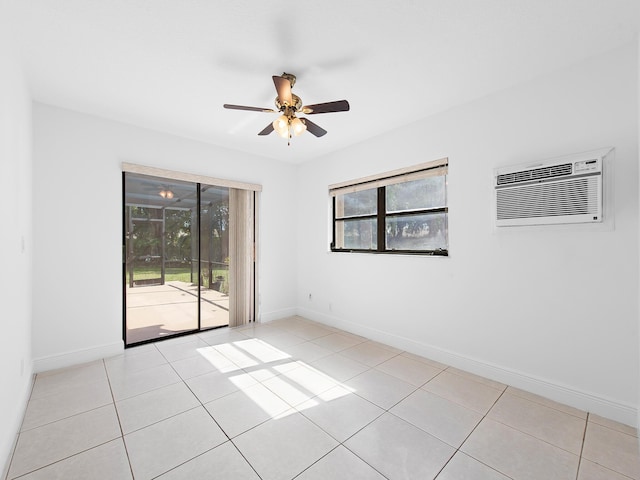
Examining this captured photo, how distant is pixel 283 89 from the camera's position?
6.88ft

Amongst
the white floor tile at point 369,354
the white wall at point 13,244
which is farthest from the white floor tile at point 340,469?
the white wall at point 13,244

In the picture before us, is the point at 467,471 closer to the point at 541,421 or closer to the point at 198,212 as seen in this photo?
the point at 541,421

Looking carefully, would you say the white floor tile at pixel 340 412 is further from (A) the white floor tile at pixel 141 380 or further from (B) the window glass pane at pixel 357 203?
(B) the window glass pane at pixel 357 203

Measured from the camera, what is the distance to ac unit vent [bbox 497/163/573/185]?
2129 mm

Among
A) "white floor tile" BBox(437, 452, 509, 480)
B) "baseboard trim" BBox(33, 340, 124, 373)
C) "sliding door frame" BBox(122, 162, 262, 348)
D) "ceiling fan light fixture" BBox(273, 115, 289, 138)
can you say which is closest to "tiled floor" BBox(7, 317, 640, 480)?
"white floor tile" BBox(437, 452, 509, 480)

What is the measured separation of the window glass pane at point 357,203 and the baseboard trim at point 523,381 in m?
1.60

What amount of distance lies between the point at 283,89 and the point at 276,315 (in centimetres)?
343

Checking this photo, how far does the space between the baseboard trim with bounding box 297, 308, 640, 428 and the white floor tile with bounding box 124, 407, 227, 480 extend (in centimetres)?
216

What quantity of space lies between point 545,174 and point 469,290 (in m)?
1.18

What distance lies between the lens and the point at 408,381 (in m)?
2.56

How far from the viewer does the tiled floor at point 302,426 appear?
5.18 ft

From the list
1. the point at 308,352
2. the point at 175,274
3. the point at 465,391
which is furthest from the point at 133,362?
the point at 465,391

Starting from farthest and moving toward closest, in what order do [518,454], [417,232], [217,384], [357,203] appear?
[357,203] → [417,232] → [217,384] → [518,454]

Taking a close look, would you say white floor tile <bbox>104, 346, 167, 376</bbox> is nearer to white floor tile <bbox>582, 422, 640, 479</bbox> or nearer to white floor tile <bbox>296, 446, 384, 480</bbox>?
white floor tile <bbox>296, 446, 384, 480</bbox>
